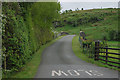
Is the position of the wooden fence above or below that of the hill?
below

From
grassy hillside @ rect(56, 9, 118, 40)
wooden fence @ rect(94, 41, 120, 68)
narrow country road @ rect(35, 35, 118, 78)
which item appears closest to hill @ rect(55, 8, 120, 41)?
grassy hillside @ rect(56, 9, 118, 40)

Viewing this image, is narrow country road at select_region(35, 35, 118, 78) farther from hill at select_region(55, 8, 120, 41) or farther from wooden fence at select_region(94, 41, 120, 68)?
hill at select_region(55, 8, 120, 41)

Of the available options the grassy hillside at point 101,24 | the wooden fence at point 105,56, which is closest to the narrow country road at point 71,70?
the wooden fence at point 105,56

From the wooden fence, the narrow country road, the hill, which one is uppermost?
the hill

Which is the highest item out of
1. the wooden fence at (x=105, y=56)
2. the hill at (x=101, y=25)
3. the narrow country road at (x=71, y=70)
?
the hill at (x=101, y=25)

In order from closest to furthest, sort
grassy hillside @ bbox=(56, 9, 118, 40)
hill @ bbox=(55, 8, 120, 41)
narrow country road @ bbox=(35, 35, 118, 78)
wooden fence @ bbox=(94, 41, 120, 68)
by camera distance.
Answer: narrow country road @ bbox=(35, 35, 118, 78), wooden fence @ bbox=(94, 41, 120, 68), grassy hillside @ bbox=(56, 9, 118, 40), hill @ bbox=(55, 8, 120, 41)

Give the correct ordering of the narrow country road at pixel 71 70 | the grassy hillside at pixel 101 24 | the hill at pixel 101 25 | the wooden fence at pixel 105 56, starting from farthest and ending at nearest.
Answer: the hill at pixel 101 25
the grassy hillside at pixel 101 24
the wooden fence at pixel 105 56
the narrow country road at pixel 71 70

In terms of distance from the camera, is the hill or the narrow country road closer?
the narrow country road

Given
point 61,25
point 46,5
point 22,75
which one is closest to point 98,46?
point 22,75

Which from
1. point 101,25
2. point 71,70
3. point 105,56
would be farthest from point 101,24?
point 71,70

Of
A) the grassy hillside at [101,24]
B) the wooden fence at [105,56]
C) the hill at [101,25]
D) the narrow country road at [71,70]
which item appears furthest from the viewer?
the hill at [101,25]

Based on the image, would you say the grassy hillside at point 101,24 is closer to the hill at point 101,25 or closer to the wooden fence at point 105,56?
the hill at point 101,25

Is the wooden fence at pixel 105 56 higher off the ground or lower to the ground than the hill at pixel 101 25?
lower

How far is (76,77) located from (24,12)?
Result: 8.96m
